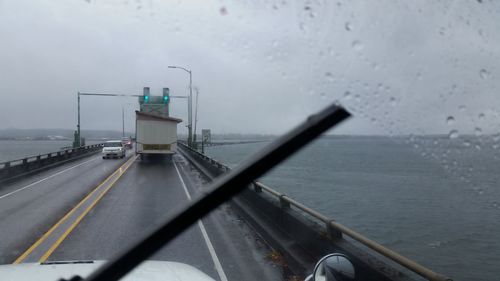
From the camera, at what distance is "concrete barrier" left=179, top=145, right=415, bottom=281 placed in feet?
19.3

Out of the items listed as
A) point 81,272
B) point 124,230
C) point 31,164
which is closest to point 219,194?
point 81,272

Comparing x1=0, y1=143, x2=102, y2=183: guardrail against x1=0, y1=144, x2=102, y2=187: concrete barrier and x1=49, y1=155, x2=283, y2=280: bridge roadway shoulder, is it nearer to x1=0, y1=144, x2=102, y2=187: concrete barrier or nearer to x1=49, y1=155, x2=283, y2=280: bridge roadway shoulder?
x1=0, y1=144, x2=102, y2=187: concrete barrier

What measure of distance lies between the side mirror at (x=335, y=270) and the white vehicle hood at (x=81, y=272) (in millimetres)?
965

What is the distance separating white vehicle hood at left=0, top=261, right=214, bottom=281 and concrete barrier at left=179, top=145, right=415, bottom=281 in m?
2.33

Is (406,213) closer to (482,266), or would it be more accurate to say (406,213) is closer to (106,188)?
(482,266)

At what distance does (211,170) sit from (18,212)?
433 inches

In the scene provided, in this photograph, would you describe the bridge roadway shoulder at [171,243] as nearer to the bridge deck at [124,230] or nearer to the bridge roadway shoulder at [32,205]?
the bridge deck at [124,230]

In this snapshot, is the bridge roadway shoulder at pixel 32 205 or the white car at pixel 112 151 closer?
the bridge roadway shoulder at pixel 32 205

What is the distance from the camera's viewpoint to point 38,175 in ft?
94.0

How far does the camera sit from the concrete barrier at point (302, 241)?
589 centimetres

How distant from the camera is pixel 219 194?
2553mm

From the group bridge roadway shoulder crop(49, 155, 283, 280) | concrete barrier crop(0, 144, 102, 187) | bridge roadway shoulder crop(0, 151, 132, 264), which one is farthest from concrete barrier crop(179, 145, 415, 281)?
concrete barrier crop(0, 144, 102, 187)

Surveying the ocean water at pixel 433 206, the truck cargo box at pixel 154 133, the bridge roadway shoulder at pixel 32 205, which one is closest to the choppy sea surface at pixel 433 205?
the ocean water at pixel 433 206

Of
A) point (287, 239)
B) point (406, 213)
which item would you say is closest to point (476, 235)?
point (406, 213)
